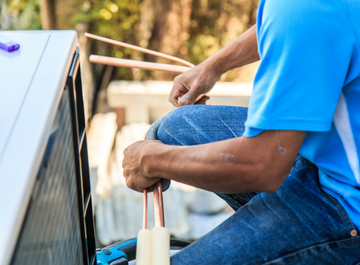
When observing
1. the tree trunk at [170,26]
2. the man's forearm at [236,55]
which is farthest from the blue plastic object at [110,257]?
the tree trunk at [170,26]

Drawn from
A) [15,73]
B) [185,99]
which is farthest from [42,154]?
[185,99]

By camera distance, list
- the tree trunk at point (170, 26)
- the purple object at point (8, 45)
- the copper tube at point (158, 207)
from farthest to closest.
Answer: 1. the tree trunk at point (170, 26)
2. the copper tube at point (158, 207)
3. the purple object at point (8, 45)

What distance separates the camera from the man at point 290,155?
0.65m

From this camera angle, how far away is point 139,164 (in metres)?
0.86

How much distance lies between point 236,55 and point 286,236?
1.91 feet

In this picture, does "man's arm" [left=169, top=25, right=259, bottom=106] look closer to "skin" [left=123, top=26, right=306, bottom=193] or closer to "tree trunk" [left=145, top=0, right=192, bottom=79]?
"skin" [left=123, top=26, right=306, bottom=193]

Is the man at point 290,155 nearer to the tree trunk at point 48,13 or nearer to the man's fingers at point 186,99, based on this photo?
the man's fingers at point 186,99

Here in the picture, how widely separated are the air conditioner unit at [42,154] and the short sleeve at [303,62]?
1.07 ft

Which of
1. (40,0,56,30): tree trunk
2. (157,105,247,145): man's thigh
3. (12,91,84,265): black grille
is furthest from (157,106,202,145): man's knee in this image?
(40,0,56,30): tree trunk

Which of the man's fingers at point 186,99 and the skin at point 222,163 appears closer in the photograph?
the skin at point 222,163

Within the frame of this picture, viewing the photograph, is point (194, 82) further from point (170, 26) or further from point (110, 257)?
point (170, 26)

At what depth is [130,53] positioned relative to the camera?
4.92m

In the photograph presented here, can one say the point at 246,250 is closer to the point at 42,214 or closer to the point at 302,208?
the point at 302,208

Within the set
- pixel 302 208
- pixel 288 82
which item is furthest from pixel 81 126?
pixel 302 208
